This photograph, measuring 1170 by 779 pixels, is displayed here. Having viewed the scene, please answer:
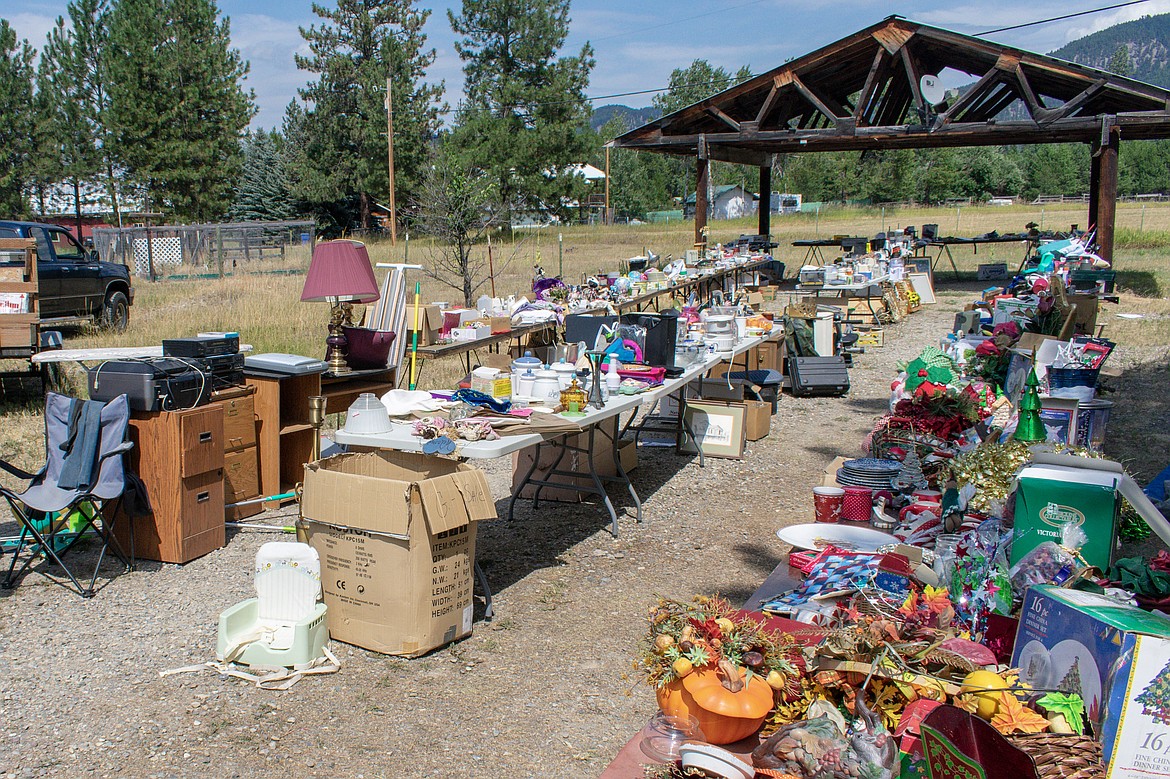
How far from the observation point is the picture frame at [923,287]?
18062 mm

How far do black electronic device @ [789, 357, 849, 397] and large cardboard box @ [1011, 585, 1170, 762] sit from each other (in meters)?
7.43

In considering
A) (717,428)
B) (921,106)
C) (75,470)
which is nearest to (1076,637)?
(75,470)

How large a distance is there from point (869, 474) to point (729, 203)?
68820 mm

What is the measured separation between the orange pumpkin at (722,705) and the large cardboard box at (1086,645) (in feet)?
2.34

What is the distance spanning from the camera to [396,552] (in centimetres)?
390

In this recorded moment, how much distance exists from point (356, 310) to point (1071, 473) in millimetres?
11492

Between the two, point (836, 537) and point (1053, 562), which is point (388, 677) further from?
point (1053, 562)

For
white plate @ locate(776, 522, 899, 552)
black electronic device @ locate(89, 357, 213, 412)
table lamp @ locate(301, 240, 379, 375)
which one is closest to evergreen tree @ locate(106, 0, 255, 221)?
table lamp @ locate(301, 240, 379, 375)

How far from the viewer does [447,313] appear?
8539mm

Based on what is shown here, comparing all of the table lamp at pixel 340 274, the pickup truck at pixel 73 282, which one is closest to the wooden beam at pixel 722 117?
the pickup truck at pixel 73 282

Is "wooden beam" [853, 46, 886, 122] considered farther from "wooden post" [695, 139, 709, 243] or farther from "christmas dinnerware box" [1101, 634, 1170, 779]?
"christmas dinnerware box" [1101, 634, 1170, 779]

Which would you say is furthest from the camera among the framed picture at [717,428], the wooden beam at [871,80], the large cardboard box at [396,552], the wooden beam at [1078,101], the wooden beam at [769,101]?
the wooden beam at [769,101]

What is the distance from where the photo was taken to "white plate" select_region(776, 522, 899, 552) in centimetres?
390

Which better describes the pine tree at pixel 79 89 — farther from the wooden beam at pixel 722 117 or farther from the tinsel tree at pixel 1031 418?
the tinsel tree at pixel 1031 418
